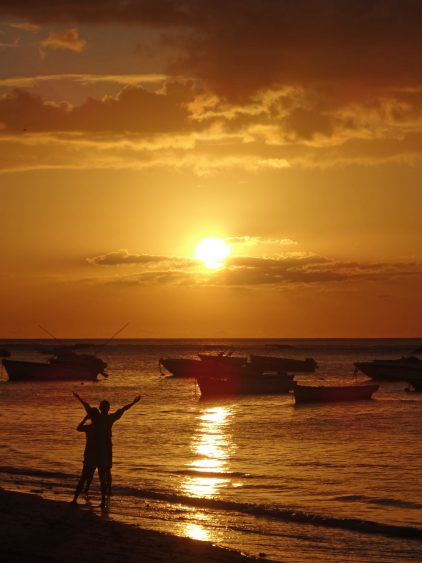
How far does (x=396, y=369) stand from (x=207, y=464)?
173 ft

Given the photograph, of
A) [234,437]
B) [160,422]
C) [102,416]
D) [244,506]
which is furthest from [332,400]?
[102,416]

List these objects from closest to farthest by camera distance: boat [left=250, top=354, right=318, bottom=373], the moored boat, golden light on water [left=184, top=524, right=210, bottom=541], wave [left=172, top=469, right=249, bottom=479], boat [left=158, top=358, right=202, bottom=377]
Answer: golden light on water [left=184, top=524, right=210, bottom=541]
wave [left=172, top=469, right=249, bottom=479]
the moored boat
boat [left=250, top=354, right=318, bottom=373]
boat [left=158, top=358, right=202, bottom=377]

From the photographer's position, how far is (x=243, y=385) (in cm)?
7262

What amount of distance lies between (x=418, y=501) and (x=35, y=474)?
11824 millimetres

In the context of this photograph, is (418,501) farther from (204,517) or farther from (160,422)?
(160,422)

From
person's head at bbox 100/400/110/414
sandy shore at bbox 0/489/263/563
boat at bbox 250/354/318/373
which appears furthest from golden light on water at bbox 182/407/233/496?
boat at bbox 250/354/318/373

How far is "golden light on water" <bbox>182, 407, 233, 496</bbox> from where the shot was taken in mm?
27844

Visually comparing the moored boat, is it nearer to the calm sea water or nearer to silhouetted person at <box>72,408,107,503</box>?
the calm sea water

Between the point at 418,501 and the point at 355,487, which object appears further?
the point at 355,487

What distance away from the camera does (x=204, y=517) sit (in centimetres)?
2258

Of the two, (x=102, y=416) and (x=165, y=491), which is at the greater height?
(x=102, y=416)

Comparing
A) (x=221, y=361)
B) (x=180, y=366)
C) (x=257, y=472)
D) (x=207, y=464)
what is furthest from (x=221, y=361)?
(x=257, y=472)

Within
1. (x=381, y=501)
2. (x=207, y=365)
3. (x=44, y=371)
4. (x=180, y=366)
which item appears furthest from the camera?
(x=180, y=366)

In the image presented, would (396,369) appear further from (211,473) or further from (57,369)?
(211,473)
